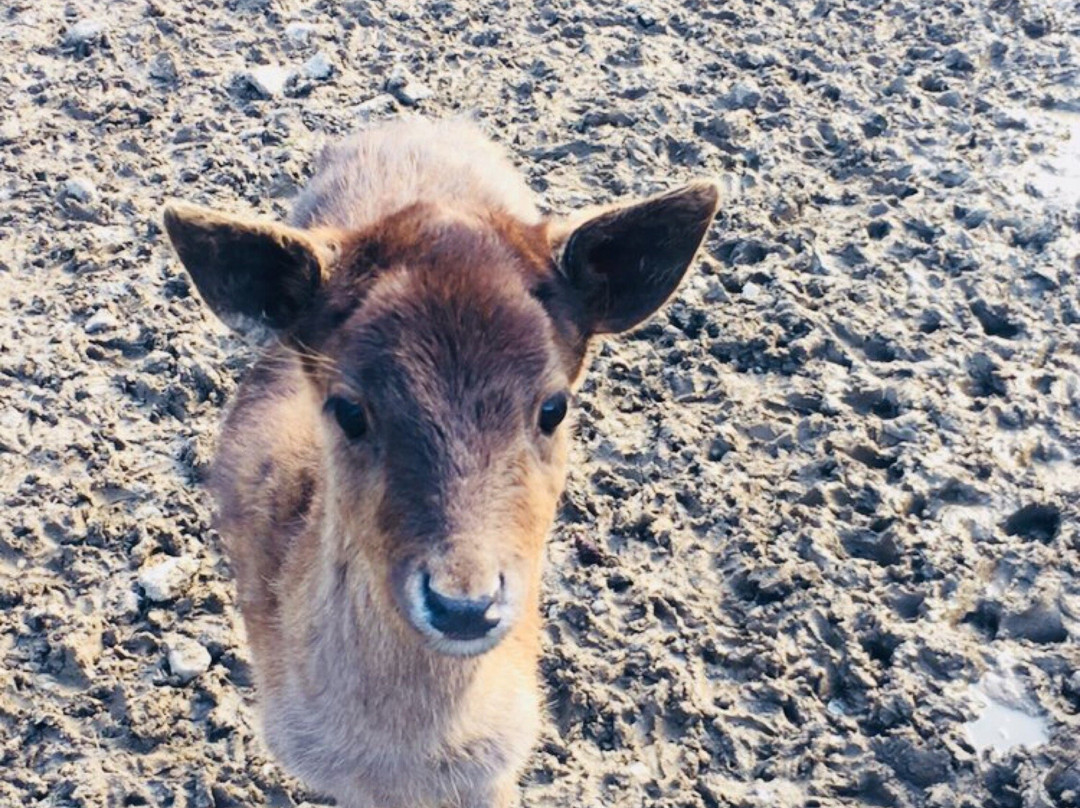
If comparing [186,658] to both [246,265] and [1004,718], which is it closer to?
[246,265]

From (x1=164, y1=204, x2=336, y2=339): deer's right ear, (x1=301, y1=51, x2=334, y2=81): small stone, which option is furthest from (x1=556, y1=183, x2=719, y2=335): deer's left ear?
(x1=301, y1=51, x2=334, y2=81): small stone

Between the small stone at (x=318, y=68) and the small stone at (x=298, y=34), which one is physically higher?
the small stone at (x=298, y=34)

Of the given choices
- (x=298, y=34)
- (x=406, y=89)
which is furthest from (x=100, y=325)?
(x=298, y=34)

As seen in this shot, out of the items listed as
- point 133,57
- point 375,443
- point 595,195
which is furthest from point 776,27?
point 375,443

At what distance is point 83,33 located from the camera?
27.1 ft

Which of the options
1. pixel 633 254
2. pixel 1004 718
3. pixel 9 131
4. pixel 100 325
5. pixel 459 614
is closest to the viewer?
pixel 459 614

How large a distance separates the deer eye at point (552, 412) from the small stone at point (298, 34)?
5.49 metres

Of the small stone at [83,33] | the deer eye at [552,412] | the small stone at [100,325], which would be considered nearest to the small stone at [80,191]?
the small stone at [100,325]

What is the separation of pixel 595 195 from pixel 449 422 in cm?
413

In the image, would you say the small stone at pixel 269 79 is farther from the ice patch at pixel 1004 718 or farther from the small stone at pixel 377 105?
the ice patch at pixel 1004 718

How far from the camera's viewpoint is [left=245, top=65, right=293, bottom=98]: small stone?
8.04 m

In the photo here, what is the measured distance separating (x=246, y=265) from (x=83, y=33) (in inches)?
210

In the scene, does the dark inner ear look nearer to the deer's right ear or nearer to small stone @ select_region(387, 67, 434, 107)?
the deer's right ear

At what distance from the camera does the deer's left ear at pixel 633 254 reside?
383cm
